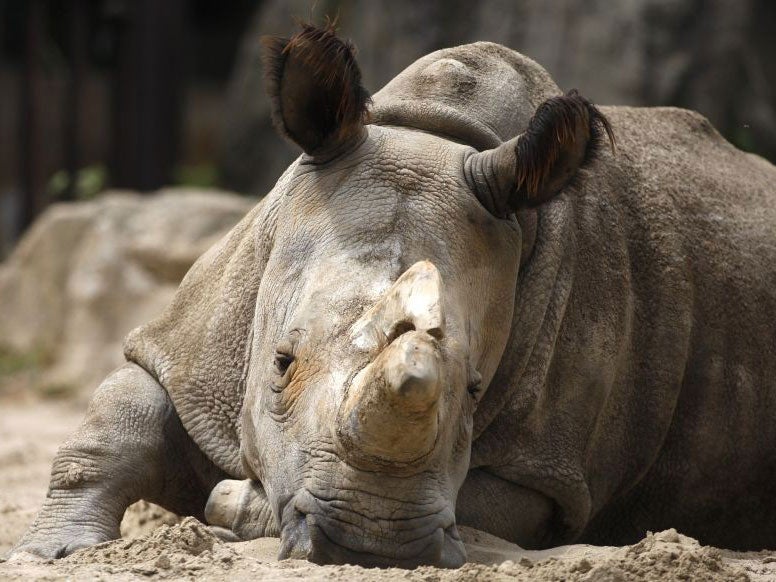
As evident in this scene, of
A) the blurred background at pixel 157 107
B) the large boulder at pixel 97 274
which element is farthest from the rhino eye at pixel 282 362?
the blurred background at pixel 157 107

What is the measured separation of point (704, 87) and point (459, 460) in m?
8.83

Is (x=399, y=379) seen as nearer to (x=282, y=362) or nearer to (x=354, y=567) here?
(x=354, y=567)

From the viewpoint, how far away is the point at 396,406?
3510mm

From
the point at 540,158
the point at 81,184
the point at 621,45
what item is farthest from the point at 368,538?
the point at 81,184

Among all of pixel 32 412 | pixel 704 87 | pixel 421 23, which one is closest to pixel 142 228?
pixel 32 412

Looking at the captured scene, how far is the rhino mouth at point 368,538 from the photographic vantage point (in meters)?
3.78

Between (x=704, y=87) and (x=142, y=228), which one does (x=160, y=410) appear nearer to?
(x=142, y=228)

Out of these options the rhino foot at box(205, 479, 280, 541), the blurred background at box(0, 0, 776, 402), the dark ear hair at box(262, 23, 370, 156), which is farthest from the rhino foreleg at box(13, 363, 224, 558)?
the blurred background at box(0, 0, 776, 402)

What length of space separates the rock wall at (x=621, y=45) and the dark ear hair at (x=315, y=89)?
767cm

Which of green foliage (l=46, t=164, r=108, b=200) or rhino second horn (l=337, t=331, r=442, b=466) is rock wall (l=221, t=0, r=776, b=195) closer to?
green foliage (l=46, t=164, r=108, b=200)

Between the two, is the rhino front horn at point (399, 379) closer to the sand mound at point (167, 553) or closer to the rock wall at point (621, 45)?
the sand mound at point (167, 553)

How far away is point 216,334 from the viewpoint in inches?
200

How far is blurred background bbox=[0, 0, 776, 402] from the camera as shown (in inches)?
421

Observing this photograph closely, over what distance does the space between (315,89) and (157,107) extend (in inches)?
395
